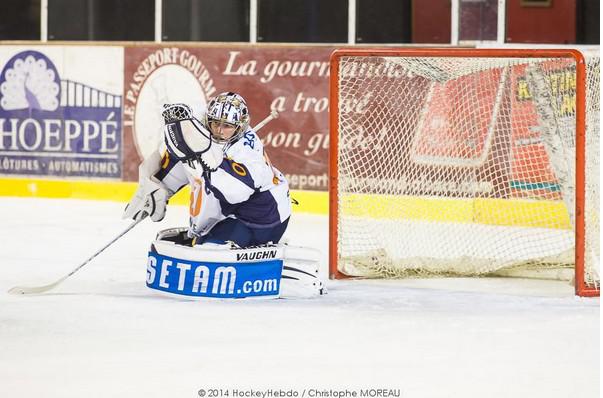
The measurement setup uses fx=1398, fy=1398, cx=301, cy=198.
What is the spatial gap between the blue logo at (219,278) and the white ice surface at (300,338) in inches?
2.2

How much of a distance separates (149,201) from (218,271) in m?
0.44

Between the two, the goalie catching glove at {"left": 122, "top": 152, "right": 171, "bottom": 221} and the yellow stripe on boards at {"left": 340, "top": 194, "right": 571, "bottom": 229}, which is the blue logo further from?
the yellow stripe on boards at {"left": 340, "top": 194, "right": 571, "bottom": 229}

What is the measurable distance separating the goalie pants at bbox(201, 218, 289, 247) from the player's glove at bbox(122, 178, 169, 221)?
22 cm

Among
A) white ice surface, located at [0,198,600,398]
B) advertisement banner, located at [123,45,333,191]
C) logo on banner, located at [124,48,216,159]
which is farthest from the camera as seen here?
logo on banner, located at [124,48,216,159]

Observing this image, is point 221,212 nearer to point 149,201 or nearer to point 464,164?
point 149,201

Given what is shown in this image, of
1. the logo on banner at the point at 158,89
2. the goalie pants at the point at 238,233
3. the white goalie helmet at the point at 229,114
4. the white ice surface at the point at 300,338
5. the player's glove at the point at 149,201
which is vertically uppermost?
the logo on banner at the point at 158,89

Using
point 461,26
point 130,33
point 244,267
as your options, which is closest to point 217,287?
point 244,267

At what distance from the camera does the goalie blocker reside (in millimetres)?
5270

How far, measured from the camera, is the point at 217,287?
5301 mm

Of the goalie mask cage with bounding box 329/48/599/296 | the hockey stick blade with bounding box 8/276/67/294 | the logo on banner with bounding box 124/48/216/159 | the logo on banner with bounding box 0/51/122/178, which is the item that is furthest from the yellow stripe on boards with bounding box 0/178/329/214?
the hockey stick blade with bounding box 8/276/67/294

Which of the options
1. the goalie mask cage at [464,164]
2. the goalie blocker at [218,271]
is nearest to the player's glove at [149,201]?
the goalie blocker at [218,271]

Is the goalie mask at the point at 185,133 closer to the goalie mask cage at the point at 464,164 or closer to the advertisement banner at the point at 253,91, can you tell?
the goalie mask cage at the point at 464,164

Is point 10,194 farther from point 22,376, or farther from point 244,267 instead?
point 22,376

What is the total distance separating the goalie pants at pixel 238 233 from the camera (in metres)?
5.42
